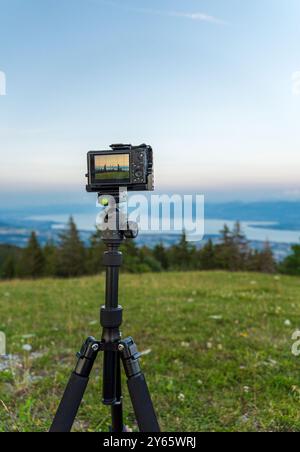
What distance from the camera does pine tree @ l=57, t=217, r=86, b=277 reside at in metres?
28.3

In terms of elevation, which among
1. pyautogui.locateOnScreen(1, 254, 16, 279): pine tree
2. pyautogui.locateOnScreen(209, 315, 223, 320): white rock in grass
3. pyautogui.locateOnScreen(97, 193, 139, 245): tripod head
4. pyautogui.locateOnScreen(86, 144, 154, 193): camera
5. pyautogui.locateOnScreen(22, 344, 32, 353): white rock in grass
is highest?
pyautogui.locateOnScreen(86, 144, 154, 193): camera

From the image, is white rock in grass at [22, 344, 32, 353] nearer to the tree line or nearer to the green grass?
the green grass

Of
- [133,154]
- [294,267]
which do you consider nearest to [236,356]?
[133,154]

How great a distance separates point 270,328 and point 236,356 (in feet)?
3.98

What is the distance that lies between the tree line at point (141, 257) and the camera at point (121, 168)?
11.8 meters


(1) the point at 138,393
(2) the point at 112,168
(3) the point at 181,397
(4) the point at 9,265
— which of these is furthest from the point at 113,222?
(4) the point at 9,265

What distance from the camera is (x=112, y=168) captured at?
7.62ft

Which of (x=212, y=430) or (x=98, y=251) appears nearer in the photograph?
(x=212, y=430)

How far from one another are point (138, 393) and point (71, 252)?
28.3 m

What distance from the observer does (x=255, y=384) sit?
3893mm

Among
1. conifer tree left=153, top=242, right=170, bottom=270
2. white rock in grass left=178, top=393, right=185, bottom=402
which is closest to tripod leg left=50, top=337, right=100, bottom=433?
white rock in grass left=178, top=393, right=185, bottom=402

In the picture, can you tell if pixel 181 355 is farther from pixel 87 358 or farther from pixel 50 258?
pixel 50 258

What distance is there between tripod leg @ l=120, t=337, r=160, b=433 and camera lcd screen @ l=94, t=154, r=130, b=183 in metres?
0.97
